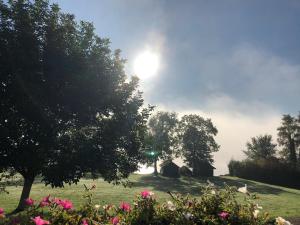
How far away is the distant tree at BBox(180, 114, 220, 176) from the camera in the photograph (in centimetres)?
9375

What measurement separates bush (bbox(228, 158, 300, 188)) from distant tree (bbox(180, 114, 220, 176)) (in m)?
15.2

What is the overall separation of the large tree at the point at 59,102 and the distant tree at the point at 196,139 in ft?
204

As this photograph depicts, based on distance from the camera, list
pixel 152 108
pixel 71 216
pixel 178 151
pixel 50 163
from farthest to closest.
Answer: pixel 178 151
pixel 152 108
pixel 50 163
pixel 71 216

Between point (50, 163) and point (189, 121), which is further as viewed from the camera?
point (189, 121)

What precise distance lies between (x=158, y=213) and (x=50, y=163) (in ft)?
72.2

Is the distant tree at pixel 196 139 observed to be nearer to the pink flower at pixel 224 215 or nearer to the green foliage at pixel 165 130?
the green foliage at pixel 165 130

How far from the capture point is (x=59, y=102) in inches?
1139

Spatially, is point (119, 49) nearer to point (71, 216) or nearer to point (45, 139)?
point (45, 139)

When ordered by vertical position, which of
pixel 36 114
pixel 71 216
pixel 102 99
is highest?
pixel 102 99

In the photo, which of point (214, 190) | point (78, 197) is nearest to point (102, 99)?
point (78, 197)

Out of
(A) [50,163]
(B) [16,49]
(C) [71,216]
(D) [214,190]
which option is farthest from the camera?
(A) [50,163]

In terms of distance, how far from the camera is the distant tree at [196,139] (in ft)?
308

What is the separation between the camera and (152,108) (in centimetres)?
3344

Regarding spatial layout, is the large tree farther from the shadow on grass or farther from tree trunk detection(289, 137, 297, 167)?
tree trunk detection(289, 137, 297, 167)
